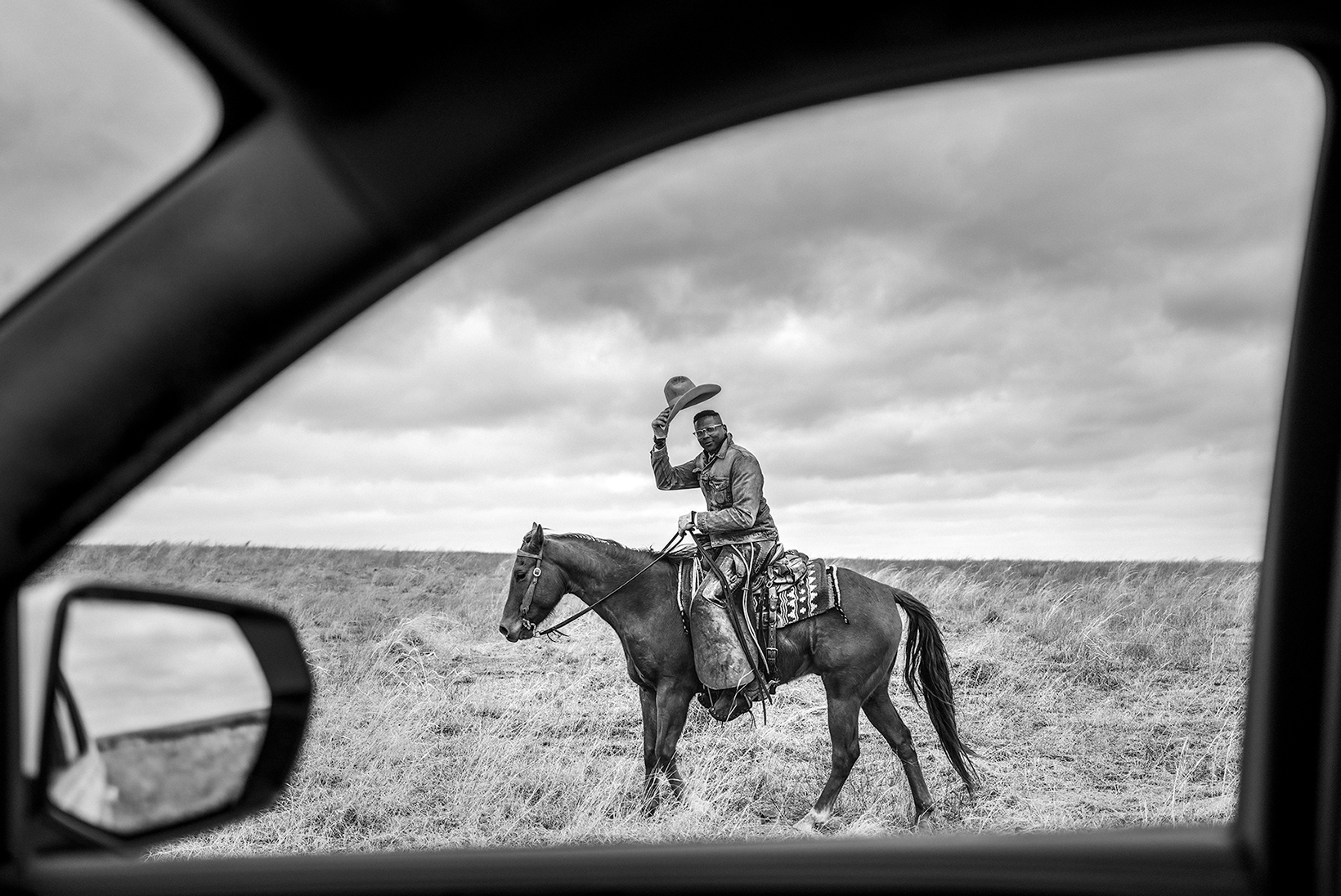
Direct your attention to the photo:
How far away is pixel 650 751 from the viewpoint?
6801mm

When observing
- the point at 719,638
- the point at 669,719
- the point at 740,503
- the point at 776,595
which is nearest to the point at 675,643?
the point at 719,638

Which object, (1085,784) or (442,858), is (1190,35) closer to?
(442,858)

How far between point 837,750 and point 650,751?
1.41m

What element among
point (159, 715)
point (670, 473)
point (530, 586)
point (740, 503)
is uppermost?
point (670, 473)

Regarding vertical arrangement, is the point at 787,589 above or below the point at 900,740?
above

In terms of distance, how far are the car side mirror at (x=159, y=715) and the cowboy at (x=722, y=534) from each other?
218 inches

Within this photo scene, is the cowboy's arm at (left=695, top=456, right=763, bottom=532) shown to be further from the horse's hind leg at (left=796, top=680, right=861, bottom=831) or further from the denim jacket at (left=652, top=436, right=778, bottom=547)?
the horse's hind leg at (left=796, top=680, right=861, bottom=831)

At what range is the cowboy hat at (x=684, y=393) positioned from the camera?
7.00 metres

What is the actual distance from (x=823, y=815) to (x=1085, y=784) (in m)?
3.51

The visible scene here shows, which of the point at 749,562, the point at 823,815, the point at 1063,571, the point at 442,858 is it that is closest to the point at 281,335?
the point at 442,858

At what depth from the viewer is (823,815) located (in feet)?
21.2

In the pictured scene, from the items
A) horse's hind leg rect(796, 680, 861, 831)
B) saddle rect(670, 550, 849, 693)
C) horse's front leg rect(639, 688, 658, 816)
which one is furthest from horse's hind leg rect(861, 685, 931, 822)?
horse's front leg rect(639, 688, 658, 816)

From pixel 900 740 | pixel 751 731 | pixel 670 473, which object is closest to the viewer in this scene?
pixel 900 740

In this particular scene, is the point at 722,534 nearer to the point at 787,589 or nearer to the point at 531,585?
the point at 787,589
